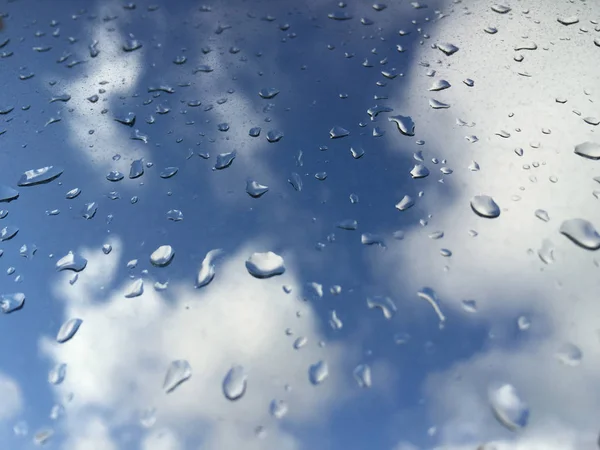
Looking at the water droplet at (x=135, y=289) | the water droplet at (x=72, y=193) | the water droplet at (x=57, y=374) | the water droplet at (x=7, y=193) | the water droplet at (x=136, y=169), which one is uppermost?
the water droplet at (x=136, y=169)

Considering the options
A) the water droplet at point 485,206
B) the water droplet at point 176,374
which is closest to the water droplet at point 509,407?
the water droplet at point 485,206

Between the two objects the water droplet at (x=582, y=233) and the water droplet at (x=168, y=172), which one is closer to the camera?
the water droplet at (x=582, y=233)

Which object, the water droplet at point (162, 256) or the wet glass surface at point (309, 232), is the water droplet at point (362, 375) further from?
the water droplet at point (162, 256)

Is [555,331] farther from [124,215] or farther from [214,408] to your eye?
[124,215]

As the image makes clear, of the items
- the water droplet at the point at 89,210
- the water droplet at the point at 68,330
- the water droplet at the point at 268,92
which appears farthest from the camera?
the water droplet at the point at 268,92

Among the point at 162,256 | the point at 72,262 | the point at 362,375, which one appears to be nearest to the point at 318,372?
the point at 362,375

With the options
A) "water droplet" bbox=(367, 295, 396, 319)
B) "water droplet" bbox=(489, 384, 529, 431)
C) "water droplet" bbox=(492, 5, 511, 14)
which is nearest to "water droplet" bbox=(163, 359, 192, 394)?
"water droplet" bbox=(367, 295, 396, 319)
